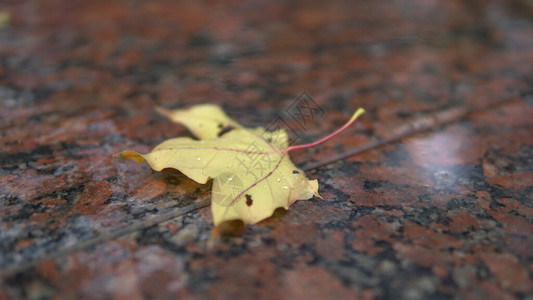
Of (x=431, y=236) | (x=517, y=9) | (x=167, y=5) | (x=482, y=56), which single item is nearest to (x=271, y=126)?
(x=431, y=236)

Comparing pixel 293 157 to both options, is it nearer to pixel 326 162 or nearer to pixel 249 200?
pixel 326 162

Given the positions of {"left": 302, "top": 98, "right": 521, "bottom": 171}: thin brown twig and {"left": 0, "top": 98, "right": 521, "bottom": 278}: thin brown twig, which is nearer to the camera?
{"left": 0, "top": 98, "right": 521, "bottom": 278}: thin brown twig

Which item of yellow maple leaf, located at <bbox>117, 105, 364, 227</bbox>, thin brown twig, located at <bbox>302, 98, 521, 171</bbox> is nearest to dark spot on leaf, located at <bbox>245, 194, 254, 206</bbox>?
yellow maple leaf, located at <bbox>117, 105, 364, 227</bbox>

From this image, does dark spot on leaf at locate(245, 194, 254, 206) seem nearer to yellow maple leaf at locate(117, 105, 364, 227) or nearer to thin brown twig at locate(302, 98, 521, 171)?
yellow maple leaf at locate(117, 105, 364, 227)

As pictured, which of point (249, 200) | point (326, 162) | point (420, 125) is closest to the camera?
point (249, 200)

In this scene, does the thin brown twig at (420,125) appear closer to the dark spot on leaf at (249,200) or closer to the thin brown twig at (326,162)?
the thin brown twig at (326,162)

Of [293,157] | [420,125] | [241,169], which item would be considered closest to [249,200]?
[241,169]
